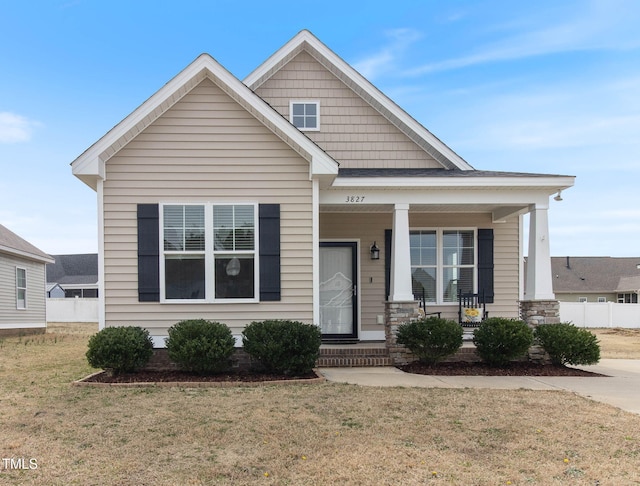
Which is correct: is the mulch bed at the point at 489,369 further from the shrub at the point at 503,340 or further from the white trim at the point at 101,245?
the white trim at the point at 101,245

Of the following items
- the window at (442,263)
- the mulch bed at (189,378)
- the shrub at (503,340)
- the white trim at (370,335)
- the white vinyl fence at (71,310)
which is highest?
the window at (442,263)

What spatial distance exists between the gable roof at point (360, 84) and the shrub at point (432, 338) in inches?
144

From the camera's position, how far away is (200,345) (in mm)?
7531

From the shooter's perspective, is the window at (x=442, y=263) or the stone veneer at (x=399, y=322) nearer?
the stone veneer at (x=399, y=322)

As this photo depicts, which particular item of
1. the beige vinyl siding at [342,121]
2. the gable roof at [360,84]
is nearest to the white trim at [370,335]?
the beige vinyl siding at [342,121]

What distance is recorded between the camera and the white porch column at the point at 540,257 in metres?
9.14

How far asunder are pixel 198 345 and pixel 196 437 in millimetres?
2822

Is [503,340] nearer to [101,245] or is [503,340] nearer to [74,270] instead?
[101,245]

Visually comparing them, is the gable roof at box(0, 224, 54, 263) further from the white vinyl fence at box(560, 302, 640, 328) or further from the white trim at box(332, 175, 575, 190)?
the white vinyl fence at box(560, 302, 640, 328)

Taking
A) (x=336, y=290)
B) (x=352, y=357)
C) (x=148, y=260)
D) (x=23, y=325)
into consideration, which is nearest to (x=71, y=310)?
(x=23, y=325)

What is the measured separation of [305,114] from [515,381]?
6556 mm

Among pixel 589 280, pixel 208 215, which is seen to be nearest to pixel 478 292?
pixel 208 215

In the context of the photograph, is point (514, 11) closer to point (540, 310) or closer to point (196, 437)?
point (540, 310)

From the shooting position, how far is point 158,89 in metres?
8.10
